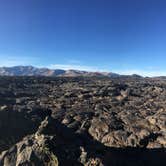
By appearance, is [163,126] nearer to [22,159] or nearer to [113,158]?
[113,158]

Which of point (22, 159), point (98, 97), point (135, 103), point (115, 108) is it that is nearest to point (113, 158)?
point (22, 159)

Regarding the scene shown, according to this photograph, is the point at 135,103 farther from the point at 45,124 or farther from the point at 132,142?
the point at 45,124

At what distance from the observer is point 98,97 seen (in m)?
102

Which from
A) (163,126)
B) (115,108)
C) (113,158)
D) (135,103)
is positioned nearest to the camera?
(113,158)

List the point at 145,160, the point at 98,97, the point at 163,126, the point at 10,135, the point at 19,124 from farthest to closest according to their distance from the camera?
the point at 98,97 → the point at 163,126 → the point at 19,124 → the point at 10,135 → the point at 145,160

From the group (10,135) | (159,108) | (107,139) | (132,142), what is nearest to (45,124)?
(10,135)

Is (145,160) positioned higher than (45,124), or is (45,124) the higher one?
(45,124)

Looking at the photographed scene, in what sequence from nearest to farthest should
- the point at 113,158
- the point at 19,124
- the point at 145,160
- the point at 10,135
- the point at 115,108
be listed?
1. the point at 113,158
2. the point at 145,160
3. the point at 10,135
4. the point at 19,124
5. the point at 115,108

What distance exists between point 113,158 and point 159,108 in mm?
40061

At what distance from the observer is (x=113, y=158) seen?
43.2 metres

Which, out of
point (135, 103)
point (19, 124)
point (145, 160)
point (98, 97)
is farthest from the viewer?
point (98, 97)

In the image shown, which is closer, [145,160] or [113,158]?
[113,158]

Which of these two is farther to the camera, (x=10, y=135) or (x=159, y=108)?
(x=159, y=108)

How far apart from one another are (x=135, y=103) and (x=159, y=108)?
31.9 ft
